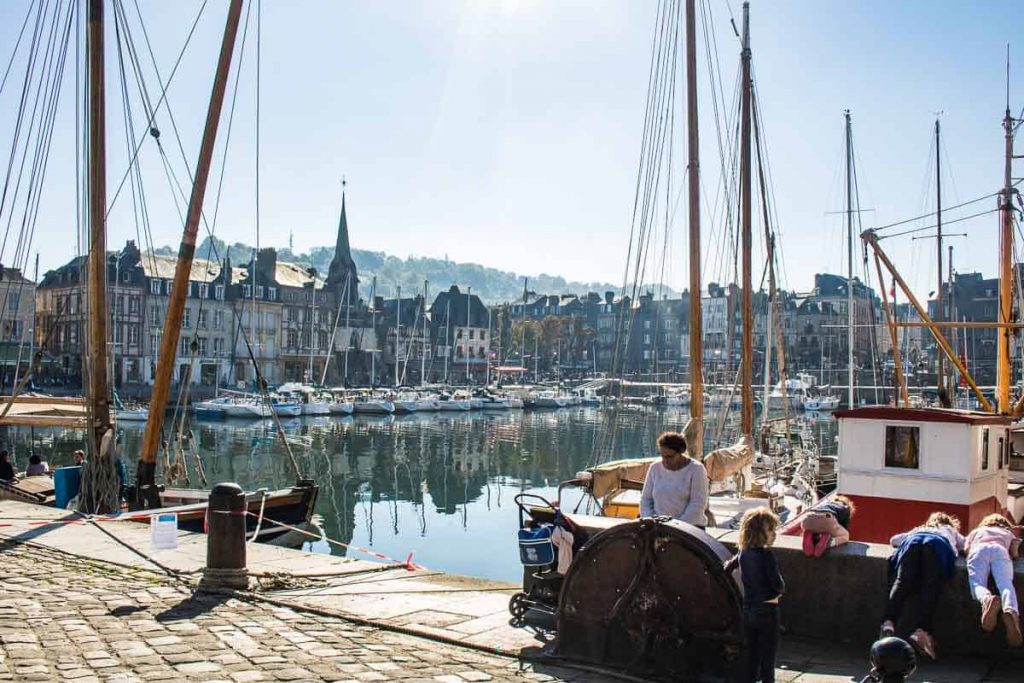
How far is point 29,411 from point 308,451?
35084mm

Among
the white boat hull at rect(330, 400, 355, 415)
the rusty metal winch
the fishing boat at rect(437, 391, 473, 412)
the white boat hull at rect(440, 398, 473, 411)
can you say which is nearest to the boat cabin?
the rusty metal winch

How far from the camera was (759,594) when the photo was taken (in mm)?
7801

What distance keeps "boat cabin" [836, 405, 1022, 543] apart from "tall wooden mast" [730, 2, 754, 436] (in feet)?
36.1

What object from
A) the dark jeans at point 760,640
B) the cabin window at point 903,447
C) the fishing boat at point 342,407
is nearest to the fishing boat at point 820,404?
the fishing boat at point 342,407

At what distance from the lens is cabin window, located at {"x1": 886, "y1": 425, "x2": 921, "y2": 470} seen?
13.8 meters

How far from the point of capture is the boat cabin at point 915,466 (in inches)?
527

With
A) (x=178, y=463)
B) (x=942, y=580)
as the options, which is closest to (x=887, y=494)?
(x=942, y=580)

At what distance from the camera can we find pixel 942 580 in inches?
314

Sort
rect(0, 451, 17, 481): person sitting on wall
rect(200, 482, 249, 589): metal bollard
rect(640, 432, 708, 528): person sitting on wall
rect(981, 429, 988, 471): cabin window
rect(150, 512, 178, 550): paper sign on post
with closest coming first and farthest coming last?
rect(640, 432, 708, 528): person sitting on wall → rect(200, 482, 249, 589): metal bollard → rect(981, 429, 988, 471): cabin window → rect(150, 512, 178, 550): paper sign on post → rect(0, 451, 17, 481): person sitting on wall

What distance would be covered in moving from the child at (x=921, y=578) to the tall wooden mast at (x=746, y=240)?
17.2 metres

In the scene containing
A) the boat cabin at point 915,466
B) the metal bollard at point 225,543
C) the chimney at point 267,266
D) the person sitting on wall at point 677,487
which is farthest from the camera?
the chimney at point 267,266

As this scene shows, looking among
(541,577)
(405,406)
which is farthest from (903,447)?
(405,406)

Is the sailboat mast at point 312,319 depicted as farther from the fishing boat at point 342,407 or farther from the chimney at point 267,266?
the fishing boat at point 342,407

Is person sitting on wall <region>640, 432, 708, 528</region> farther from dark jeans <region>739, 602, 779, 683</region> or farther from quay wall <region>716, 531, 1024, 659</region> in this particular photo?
dark jeans <region>739, 602, 779, 683</region>
